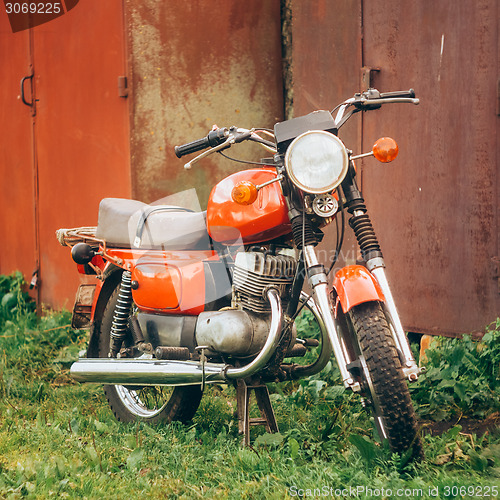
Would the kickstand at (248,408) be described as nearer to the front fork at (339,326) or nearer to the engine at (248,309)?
the engine at (248,309)

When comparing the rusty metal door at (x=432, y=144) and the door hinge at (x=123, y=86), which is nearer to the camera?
the rusty metal door at (x=432, y=144)

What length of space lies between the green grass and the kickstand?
0.23ft

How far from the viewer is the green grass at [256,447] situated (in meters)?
2.64

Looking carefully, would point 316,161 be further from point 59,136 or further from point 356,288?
point 59,136

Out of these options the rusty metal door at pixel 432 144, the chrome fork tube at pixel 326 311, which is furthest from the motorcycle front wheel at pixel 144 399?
the rusty metal door at pixel 432 144

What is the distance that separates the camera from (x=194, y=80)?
5.15 metres

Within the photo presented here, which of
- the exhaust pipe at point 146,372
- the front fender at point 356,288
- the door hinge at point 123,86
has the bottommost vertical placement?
the exhaust pipe at point 146,372

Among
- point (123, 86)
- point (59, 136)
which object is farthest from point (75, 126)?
point (123, 86)

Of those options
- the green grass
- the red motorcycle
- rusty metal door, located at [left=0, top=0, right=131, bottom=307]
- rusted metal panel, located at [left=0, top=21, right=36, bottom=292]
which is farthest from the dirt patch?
rusted metal panel, located at [left=0, top=21, right=36, bottom=292]

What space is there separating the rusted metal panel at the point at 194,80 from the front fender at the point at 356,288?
256 centimetres

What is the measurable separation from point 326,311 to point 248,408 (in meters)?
0.67

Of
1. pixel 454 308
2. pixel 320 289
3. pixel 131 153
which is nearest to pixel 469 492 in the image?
pixel 320 289

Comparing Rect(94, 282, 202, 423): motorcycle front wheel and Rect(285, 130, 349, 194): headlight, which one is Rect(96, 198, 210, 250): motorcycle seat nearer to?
Rect(94, 282, 202, 423): motorcycle front wheel

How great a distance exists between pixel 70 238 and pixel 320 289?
1561 mm
